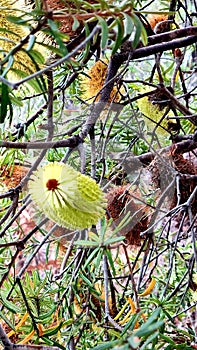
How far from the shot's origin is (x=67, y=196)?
275 millimetres

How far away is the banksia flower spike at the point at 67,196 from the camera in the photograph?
0.91 feet

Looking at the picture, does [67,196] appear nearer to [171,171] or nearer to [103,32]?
[103,32]

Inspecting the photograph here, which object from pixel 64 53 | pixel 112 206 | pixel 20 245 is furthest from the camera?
pixel 112 206

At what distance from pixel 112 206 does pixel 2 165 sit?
0.13 meters

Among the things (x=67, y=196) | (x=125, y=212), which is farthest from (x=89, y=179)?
(x=125, y=212)

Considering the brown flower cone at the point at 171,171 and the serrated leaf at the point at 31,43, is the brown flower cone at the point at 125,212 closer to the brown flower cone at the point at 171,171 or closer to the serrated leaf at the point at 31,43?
the brown flower cone at the point at 171,171

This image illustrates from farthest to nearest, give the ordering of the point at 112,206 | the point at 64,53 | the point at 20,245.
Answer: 1. the point at 112,206
2. the point at 20,245
3. the point at 64,53

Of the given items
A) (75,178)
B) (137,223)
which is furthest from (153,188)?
(75,178)

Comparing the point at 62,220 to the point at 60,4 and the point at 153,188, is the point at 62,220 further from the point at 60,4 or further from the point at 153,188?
the point at 153,188

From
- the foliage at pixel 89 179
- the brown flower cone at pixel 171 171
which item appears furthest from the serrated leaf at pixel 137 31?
the brown flower cone at pixel 171 171

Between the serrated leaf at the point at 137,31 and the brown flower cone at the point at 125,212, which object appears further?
the brown flower cone at the point at 125,212

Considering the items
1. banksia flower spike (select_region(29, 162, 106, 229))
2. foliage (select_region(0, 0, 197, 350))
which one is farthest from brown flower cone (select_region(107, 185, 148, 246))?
banksia flower spike (select_region(29, 162, 106, 229))

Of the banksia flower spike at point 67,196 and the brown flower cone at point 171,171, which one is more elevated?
the brown flower cone at point 171,171

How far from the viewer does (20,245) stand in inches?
13.6
